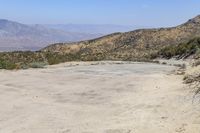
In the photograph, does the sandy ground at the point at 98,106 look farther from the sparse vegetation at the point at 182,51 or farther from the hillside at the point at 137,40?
the hillside at the point at 137,40

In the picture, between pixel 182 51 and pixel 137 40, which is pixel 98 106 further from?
pixel 137 40

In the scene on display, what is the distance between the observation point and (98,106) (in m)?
21.2

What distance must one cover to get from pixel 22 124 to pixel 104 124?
3034 millimetres

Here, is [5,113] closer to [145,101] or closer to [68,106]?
[68,106]

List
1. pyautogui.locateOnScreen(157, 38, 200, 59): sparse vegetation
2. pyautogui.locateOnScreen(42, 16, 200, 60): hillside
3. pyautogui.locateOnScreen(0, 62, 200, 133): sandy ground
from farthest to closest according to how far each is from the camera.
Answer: pyautogui.locateOnScreen(42, 16, 200, 60): hillside
pyautogui.locateOnScreen(157, 38, 200, 59): sparse vegetation
pyautogui.locateOnScreen(0, 62, 200, 133): sandy ground

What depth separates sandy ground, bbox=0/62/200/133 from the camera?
16625 mm

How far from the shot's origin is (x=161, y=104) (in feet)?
64.4

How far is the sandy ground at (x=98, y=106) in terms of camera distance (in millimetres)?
16625

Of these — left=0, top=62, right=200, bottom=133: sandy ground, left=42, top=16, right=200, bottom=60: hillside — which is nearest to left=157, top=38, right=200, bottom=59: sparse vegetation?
left=0, top=62, right=200, bottom=133: sandy ground

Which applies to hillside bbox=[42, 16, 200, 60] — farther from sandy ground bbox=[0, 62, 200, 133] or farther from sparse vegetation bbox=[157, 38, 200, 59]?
sandy ground bbox=[0, 62, 200, 133]

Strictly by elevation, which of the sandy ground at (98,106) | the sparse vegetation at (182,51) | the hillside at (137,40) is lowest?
the hillside at (137,40)

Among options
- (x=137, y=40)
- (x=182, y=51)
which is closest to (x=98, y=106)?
(x=182, y=51)

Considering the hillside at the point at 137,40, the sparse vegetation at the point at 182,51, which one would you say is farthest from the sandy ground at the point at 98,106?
the hillside at the point at 137,40

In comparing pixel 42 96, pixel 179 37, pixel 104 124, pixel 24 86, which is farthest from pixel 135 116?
pixel 179 37
